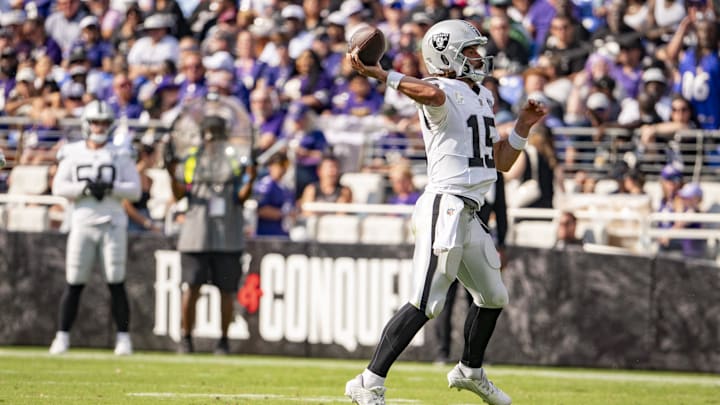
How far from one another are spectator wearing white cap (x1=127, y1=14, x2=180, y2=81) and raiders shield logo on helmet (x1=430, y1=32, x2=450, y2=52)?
35.5 feet

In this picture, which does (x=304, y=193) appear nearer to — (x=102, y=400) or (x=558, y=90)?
(x=558, y=90)

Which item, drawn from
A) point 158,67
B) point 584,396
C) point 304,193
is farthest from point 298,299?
point 158,67

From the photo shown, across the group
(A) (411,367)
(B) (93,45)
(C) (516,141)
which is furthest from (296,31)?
(C) (516,141)

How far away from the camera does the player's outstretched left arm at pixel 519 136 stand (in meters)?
7.92

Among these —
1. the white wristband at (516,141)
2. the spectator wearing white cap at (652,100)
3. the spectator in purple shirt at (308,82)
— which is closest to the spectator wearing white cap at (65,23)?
the spectator in purple shirt at (308,82)

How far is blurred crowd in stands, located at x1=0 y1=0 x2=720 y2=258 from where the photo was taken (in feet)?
46.9

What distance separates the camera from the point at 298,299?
1333 centimetres

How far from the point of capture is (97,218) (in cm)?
1262

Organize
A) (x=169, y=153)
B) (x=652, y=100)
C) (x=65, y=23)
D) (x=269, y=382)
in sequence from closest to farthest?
1. (x=269, y=382)
2. (x=169, y=153)
3. (x=652, y=100)
4. (x=65, y=23)

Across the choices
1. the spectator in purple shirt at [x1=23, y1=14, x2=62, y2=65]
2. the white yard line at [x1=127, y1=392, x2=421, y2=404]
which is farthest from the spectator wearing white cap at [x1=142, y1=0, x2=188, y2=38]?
the white yard line at [x1=127, y1=392, x2=421, y2=404]

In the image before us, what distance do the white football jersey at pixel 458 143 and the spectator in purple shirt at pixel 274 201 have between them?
6664 millimetres

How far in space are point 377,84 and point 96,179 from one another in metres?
4.85

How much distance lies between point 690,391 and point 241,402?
3558mm

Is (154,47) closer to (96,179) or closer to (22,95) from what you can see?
(22,95)
